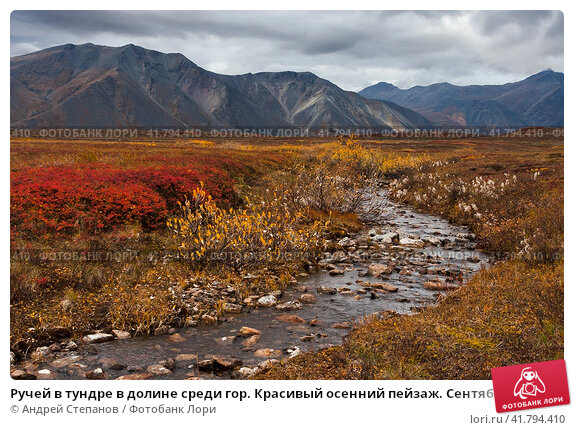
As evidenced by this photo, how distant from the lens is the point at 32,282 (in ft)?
28.6

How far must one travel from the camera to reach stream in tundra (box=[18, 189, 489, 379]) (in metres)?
6.62
